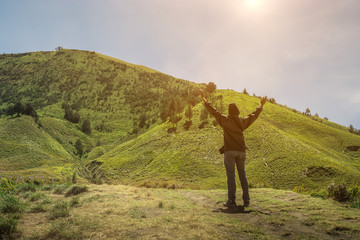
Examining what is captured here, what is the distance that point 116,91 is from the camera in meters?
90.8

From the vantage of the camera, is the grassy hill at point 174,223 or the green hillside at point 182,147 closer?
the grassy hill at point 174,223

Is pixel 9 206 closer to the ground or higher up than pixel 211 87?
closer to the ground

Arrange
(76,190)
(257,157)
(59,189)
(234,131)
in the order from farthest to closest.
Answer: (257,157)
(59,189)
(76,190)
(234,131)

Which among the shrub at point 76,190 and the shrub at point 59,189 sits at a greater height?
the shrub at point 76,190


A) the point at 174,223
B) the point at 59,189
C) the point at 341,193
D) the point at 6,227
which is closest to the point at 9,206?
the point at 6,227

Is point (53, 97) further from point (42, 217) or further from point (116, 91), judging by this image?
point (42, 217)

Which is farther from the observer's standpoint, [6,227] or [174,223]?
[174,223]

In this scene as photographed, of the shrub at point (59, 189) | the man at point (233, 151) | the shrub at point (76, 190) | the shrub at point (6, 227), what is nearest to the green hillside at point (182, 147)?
the shrub at point (76, 190)

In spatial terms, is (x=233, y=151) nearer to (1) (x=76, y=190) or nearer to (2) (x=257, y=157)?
(1) (x=76, y=190)

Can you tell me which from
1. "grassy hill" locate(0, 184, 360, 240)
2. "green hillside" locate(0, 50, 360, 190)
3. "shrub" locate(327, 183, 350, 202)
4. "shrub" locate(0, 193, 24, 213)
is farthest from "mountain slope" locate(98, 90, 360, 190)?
"shrub" locate(0, 193, 24, 213)

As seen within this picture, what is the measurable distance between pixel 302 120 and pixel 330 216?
34.2 m

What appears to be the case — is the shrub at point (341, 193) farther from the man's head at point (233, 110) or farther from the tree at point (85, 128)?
the tree at point (85, 128)

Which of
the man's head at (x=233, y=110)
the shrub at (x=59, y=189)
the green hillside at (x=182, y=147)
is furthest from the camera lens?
the green hillside at (x=182, y=147)

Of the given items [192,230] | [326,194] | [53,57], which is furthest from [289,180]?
[53,57]
